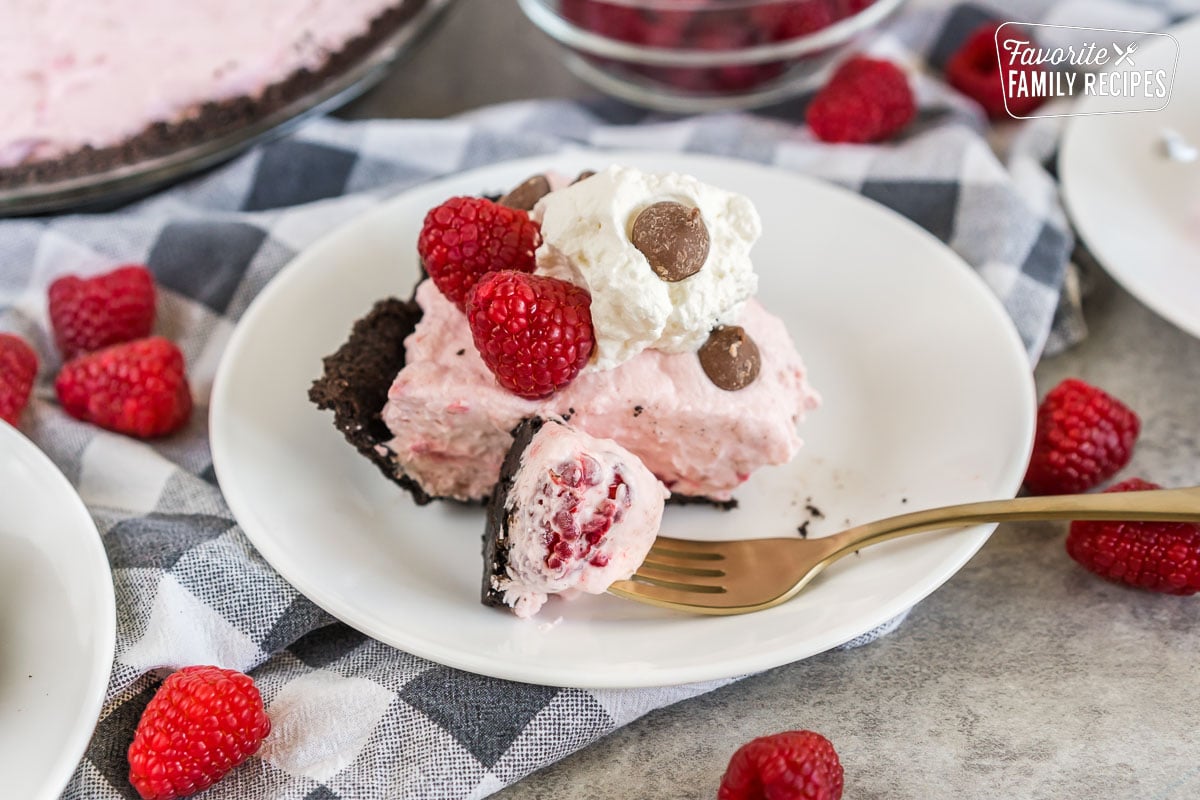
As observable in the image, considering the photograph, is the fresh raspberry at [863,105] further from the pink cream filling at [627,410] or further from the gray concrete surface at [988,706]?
the gray concrete surface at [988,706]

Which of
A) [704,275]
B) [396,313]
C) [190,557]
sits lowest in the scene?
[190,557]

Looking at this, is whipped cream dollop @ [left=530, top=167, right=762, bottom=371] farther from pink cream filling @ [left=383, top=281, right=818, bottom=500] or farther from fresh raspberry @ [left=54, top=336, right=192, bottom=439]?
fresh raspberry @ [left=54, top=336, right=192, bottom=439]

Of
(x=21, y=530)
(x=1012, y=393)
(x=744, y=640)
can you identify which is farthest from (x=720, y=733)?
(x=21, y=530)

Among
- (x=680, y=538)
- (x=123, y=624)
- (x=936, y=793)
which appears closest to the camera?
(x=936, y=793)

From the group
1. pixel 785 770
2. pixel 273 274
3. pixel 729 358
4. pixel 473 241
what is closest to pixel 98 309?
pixel 273 274

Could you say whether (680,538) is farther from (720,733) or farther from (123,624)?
(123,624)

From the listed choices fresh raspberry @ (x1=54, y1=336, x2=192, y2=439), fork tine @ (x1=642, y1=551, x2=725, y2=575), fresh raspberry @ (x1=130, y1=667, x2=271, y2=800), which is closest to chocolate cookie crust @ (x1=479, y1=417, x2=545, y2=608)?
fork tine @ (x1=642, y1=551, x2=725, y2=575)

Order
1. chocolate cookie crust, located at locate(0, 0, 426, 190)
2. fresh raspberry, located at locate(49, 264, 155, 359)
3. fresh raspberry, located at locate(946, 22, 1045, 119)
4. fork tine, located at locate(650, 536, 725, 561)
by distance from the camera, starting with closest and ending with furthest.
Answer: fork tine, located at locate(650, 536, 725, 561)
fresh raspberry, located at locate(49, 264, 155, 359)
chocolate cookie crust, located at locate(0, 0, 426, 190)
fresh raspberry, located at locate(946, 22, 1045, 119)
